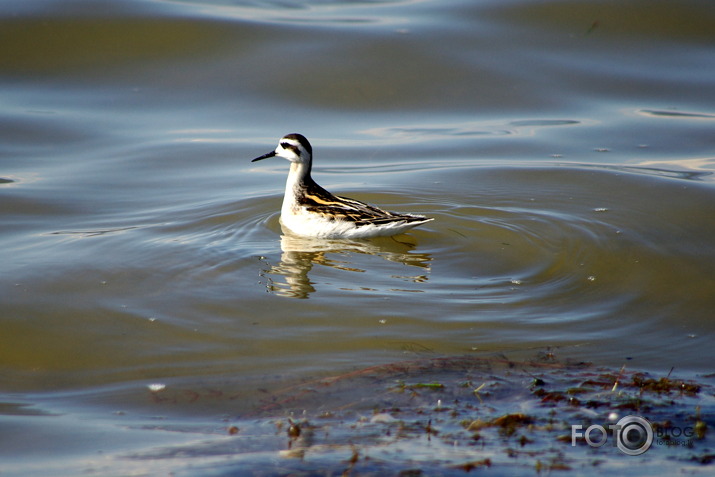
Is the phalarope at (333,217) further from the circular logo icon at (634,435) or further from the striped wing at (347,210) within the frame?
the circular logo icon at (634,435)

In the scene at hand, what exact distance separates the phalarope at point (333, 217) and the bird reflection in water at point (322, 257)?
0.41ft

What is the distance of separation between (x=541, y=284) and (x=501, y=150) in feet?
16.4

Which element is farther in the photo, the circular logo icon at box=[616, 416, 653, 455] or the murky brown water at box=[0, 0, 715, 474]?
the murky brown water at box=[0, 0, 715, 474]

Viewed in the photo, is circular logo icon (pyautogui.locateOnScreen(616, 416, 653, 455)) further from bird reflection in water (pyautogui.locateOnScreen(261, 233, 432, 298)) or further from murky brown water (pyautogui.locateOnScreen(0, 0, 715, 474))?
bird reflection in water (pyautogui.locateOnScreen(261, 233, 432, 298))

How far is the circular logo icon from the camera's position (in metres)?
5.14

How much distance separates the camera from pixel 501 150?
→ 12.9 metres

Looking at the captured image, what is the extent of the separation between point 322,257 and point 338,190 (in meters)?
2.36

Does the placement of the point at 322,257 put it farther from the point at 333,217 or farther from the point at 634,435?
the point at 634,435

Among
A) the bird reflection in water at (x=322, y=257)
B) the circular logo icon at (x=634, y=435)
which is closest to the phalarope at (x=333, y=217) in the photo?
the bird reflection in water at (x=322, y=257)

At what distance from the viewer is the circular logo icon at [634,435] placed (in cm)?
514

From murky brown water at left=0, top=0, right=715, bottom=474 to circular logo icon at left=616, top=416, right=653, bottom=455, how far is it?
131 cm

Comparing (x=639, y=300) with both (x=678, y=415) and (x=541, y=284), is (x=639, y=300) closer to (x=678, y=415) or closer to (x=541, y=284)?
(x=541, y=284)

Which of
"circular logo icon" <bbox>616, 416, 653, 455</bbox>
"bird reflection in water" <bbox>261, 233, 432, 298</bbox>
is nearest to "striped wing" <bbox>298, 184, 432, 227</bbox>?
"bird reflection in water" <bbox>261, 233, 432, 298</bbox>

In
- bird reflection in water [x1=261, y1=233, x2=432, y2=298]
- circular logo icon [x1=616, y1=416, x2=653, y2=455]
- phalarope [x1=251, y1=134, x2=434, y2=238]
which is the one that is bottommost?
circular logo icon [x1=616, y1=416, x2=653, y2=455]
